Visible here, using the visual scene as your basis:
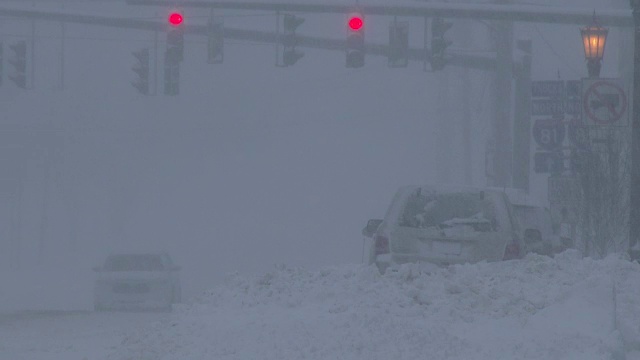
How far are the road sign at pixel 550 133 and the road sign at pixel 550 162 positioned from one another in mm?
166

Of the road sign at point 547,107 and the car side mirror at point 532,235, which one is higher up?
the road sign at point 547,107

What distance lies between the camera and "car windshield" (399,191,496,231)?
14.9m

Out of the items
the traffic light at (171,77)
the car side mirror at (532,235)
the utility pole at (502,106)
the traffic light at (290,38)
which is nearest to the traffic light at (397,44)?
the traffic light at (290,38)

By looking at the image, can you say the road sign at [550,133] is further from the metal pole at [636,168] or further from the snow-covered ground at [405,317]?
the snow-covered ground at [405,317]

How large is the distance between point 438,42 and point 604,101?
20.0 ft

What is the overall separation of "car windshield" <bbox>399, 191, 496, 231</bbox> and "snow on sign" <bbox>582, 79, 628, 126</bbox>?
196cm

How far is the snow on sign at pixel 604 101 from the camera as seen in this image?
15805 millimetres

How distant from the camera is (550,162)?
1001 inches

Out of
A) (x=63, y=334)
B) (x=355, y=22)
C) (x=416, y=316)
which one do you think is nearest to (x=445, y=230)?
(x=416, y=316)

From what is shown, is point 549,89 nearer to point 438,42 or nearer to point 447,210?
point 438,42

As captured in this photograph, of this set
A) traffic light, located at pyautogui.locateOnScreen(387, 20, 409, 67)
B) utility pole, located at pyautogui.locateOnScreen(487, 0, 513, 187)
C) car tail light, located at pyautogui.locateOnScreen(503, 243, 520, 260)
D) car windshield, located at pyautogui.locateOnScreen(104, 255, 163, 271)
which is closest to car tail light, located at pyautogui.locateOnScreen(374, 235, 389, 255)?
car tail light, located at pyautogui.locateOnScreen(503, 243, 520, 260)

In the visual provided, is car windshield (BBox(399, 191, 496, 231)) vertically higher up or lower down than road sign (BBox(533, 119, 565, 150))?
lower down

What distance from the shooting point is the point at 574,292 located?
11344 mm

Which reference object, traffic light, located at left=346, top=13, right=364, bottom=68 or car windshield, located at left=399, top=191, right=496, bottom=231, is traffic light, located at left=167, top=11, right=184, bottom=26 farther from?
car windshield, located at left=399, top=191, right=496, bottom=231
